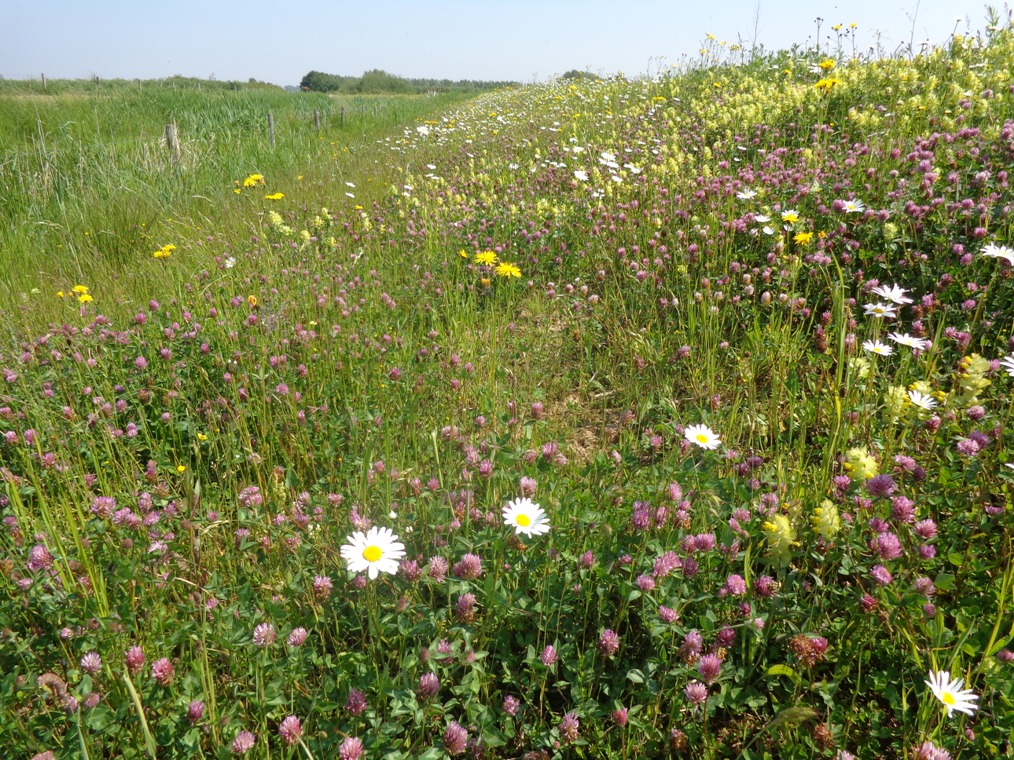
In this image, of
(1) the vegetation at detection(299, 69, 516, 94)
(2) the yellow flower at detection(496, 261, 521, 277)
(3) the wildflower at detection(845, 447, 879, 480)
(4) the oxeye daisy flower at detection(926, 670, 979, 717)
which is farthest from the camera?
(1) the vegetation at detection(299, 69, 516, 94)

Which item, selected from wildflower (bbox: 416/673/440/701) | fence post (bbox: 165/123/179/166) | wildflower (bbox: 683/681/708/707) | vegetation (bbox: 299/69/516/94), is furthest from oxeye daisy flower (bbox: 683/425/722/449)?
vegetation (bbox: 299/69/516/94)

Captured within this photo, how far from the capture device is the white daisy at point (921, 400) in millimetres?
1834

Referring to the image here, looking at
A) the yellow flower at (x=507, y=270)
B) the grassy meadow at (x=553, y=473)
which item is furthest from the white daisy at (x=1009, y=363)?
the yellow flower at (x=507, y=270)

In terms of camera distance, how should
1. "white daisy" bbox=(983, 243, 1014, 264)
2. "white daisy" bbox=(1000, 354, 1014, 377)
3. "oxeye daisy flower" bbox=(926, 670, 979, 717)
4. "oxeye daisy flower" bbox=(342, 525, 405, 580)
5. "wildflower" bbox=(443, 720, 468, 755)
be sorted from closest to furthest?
1. "oxeye daisy flower" bbox=(926, 670, 979, 717)
2. "wildflower" bbox=(443, 720, 468, 755)
3. "oxeye daisy flower" bbox=(342, 525, 405, 580)
4. "white daisy" bbox=(1000, 354, 1014, 377)
5. "white daisy" bbox=(983, 243, 1014, 264)

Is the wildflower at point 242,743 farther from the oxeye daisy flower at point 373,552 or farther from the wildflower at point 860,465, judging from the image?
the wildflower at point 860,465

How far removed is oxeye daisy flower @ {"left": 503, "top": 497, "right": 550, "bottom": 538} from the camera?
1505 millimetres

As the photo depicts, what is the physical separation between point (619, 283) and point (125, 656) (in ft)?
9.90

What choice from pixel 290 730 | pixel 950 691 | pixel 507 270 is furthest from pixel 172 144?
pixel 950 691

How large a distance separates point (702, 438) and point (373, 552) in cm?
111

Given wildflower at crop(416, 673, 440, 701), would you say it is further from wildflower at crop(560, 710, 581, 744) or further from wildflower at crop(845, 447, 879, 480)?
wildflower at crop(845, 447, 879, 480)

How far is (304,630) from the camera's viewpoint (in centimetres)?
148

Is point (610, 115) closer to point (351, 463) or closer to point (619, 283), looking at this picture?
point (619, 283)

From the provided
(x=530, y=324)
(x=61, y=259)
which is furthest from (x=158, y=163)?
(x=530, y=324)

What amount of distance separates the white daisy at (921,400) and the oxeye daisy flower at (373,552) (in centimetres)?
164
